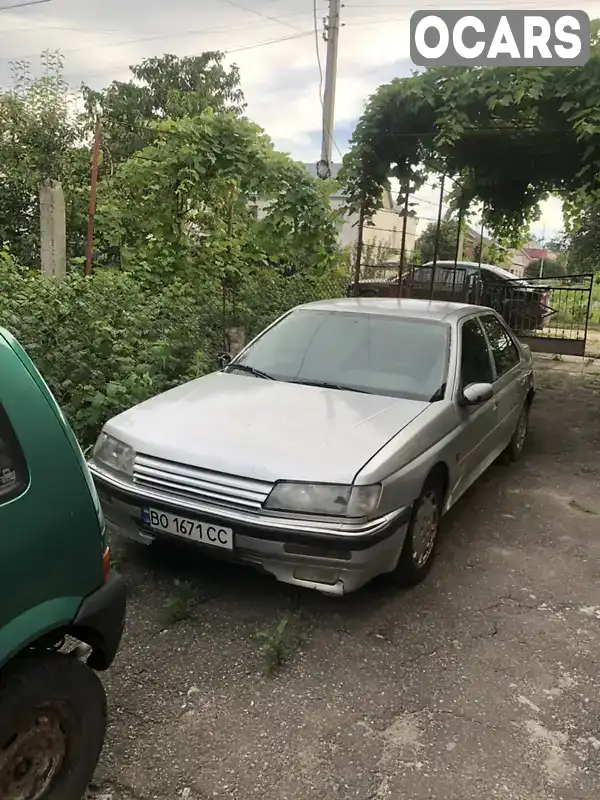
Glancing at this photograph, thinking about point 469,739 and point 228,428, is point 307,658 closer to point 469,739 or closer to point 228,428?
point 469,739

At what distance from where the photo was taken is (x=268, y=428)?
3.32 m

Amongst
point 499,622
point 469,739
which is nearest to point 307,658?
point 469,739

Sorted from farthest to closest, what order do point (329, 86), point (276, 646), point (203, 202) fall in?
1. point (329, 86)
2. point (203, 202)
3. point (276, 646)

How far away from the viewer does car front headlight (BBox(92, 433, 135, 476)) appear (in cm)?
331

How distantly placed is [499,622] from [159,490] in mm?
1828

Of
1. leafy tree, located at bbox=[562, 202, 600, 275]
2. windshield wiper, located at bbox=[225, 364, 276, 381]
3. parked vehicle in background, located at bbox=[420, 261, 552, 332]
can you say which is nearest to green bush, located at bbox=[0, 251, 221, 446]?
windshield wiper, located at bbox=[225, 364, 276, 381]

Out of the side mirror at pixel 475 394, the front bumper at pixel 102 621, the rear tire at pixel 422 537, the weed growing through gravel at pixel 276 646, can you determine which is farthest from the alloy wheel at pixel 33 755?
the side mirror at pixel 475 394

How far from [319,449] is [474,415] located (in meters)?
1.48

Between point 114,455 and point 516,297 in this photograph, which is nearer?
point 114,455

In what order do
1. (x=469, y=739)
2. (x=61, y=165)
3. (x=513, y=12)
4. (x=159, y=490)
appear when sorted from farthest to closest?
1. (x=61, y=165)
2. (x=513, y=12)
3. (x=159, y=490)
4. (x=469, y=739)

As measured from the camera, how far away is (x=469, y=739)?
96.3 inches

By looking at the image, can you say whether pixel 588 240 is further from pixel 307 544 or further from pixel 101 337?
pixel 307 544

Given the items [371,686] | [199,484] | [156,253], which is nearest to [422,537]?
→ [371,686]

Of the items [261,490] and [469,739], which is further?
[261,490]
